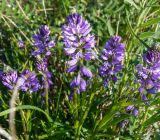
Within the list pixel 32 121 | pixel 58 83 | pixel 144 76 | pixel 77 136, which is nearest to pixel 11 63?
pixel 58 83

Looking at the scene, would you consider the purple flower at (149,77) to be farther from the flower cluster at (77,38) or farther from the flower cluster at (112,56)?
the flower cluster at (77,38)

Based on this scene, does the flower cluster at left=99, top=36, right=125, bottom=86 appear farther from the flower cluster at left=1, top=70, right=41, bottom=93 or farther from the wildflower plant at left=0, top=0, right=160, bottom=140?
the flower cluster at left=1, top=70, right=41, bottom=93

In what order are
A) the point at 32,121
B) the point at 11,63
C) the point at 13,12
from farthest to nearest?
the point at 13,12, the point at 11,63, the point at 32,121

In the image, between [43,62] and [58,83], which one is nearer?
[43,62]

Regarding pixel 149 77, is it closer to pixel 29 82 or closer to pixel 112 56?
pixel 112 56

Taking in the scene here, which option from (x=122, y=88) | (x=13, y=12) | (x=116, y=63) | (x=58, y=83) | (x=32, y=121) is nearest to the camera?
(x=116, y=63)

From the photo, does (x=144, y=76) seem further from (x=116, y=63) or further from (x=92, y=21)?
(x=92, y=21)

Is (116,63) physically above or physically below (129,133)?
above

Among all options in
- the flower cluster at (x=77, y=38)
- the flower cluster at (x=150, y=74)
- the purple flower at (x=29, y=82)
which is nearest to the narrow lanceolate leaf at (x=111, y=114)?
the flower cluster at (x=150, y=74)
